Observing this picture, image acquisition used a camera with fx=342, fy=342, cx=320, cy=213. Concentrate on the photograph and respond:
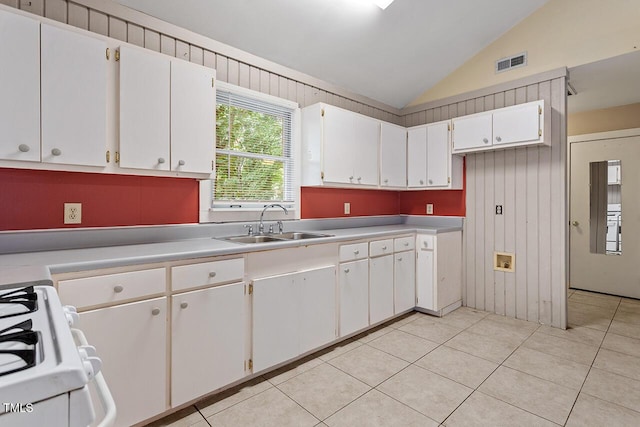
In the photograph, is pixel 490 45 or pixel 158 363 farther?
pixel 490 45

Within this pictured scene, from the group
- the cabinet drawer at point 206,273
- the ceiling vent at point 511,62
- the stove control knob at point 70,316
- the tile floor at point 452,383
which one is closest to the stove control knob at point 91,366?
the stove control knob at point 70,316

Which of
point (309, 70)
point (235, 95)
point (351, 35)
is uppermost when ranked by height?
point (351, 35)

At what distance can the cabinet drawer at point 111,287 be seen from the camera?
5.21ft

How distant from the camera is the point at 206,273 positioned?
2.03m

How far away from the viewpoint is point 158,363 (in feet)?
6.06

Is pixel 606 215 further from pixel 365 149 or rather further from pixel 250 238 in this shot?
pixel 250 238

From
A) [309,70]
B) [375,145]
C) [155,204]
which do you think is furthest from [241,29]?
[375,145]

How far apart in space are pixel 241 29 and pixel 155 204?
1530 millimetres

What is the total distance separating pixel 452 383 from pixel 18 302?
7.91ft

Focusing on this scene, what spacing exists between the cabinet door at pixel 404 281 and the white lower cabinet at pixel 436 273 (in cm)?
8

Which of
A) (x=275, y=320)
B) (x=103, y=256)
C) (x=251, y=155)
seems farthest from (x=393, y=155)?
(x=103, y=256)

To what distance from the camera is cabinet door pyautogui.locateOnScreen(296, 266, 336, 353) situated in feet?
8.48

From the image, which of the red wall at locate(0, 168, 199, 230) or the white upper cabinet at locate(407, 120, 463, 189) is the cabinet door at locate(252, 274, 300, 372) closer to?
the red wall at locate(0, 168, 199, 230)

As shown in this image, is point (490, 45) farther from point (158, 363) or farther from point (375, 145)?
point (158, 363)
